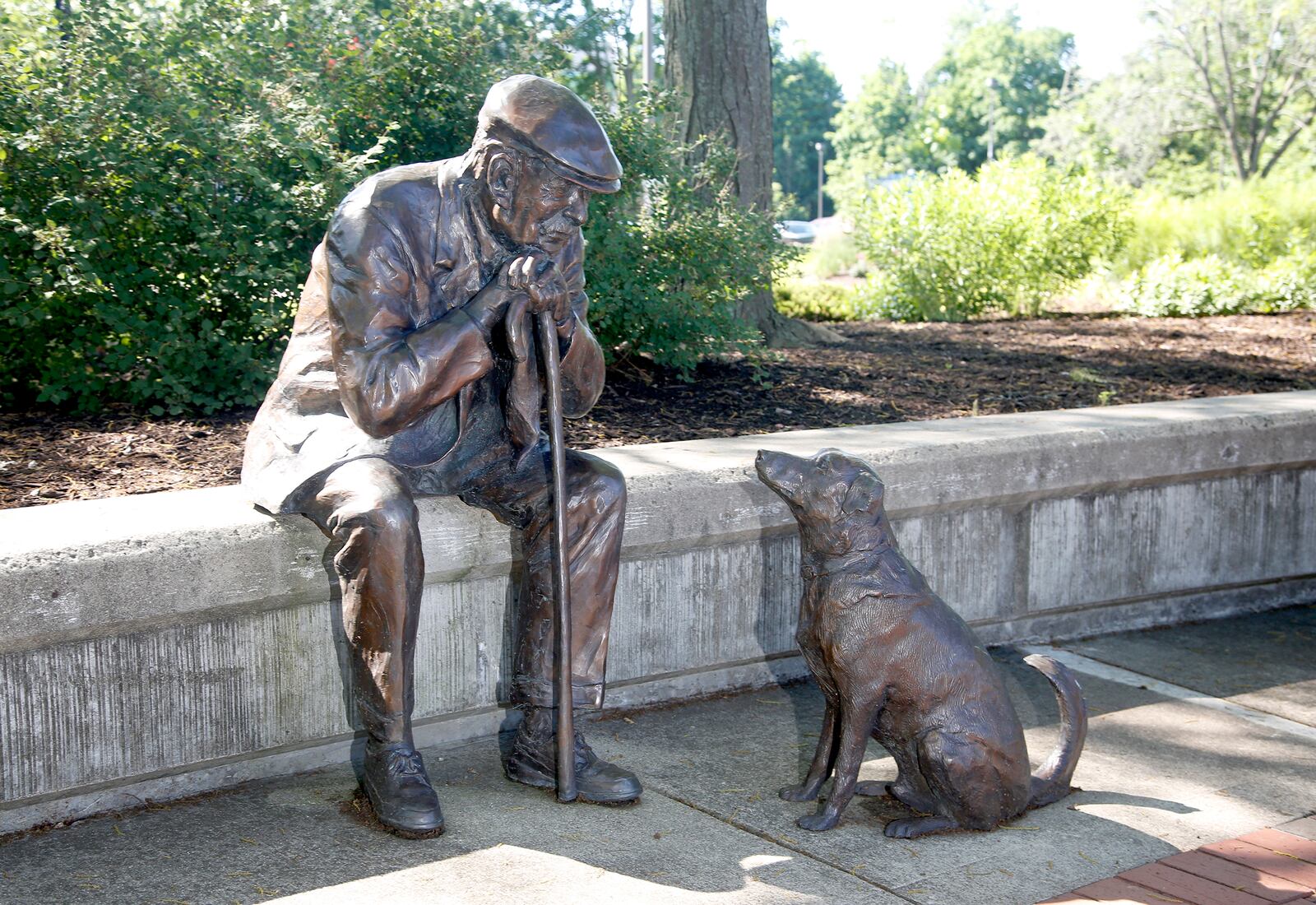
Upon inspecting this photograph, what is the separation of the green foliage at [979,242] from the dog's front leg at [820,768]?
27.9 ft

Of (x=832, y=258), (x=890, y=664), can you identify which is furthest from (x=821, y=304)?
(x=832, y=258)

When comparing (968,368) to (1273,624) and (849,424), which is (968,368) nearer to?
(849,424)

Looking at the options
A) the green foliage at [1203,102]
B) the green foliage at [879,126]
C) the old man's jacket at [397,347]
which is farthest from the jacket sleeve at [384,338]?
the green foliage at [879,126]

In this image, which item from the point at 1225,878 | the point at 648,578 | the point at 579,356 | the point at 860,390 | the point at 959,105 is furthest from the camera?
the point at 959,105

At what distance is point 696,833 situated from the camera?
3350 mm

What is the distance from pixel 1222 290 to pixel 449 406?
973 cm

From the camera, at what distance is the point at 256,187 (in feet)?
17.1

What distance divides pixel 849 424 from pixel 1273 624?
201cm

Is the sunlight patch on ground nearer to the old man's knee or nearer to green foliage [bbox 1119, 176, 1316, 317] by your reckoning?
the old man's knee

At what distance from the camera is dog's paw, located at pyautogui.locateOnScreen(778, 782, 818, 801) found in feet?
11.6

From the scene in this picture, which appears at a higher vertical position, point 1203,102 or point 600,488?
point 1203,102

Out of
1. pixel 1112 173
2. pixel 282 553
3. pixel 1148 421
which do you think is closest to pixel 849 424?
pixel 1148 421

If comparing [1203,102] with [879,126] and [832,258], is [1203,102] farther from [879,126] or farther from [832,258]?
[879,126]

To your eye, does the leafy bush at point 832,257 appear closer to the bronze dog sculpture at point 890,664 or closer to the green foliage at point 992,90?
the bronze dog sculpture at point 890,664
